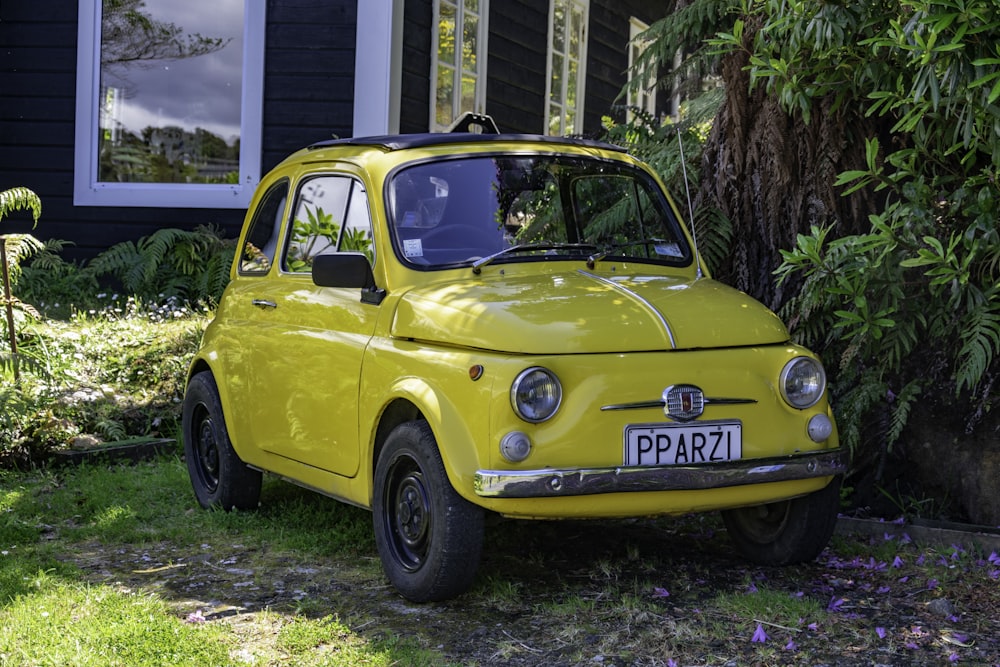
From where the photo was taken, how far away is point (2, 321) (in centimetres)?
748

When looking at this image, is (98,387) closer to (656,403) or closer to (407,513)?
(407,513)

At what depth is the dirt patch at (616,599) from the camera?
3.86 m

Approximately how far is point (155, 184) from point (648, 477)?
325 inches

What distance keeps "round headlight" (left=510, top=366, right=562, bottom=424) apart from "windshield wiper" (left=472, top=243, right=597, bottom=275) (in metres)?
0.86

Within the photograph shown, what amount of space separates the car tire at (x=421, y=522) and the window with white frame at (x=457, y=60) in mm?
7158

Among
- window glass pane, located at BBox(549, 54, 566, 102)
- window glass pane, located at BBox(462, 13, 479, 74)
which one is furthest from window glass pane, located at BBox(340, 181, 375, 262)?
window glass pane, located at BBox(549, 54, 566, 102)

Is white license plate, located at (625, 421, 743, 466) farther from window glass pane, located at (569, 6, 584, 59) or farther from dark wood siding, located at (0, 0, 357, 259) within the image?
window glass pane, located at (569, 6, 584, 59)

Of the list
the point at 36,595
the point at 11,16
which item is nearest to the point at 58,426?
the point at 36,595

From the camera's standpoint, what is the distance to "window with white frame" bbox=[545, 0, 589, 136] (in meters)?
14.1

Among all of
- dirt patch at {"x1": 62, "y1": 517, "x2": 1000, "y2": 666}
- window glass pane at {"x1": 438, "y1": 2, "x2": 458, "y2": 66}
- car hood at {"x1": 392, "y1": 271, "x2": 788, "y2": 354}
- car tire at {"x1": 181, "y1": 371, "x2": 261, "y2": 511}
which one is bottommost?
dirt patch at {"x1": 62, "y1": 517, "x2": 1000, "y2": 666}

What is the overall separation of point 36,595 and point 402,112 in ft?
23.2

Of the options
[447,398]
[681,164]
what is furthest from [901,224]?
[447,398]

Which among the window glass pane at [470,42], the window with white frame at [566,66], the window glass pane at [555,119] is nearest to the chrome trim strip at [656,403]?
the window glass pane at [470,42]

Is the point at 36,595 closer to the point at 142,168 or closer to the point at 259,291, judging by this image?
the point at 259,291
